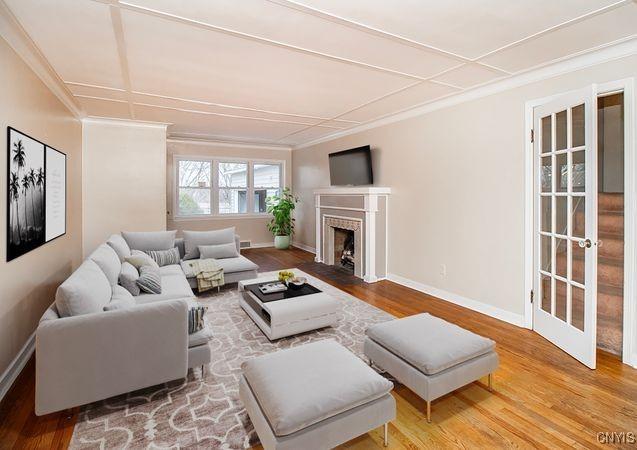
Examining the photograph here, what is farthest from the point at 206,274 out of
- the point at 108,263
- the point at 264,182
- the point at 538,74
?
the point at 264,182

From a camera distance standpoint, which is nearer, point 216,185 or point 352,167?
point 352,167

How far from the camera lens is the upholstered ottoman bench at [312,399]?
1475mm

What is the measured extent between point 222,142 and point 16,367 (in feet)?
18.7

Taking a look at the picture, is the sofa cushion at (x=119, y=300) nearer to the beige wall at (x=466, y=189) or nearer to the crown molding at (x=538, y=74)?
the beige wall at (x=466, y=189)

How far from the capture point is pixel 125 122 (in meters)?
5.32

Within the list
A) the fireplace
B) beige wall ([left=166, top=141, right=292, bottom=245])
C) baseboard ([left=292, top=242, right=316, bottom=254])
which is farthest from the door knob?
A: beige wall ([left=166, top=141, right=292, bottom=245])

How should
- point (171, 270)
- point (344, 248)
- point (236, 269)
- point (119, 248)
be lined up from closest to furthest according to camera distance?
point (119, 248) < point (171, 270) < point (236, 269) < point (344, 248)

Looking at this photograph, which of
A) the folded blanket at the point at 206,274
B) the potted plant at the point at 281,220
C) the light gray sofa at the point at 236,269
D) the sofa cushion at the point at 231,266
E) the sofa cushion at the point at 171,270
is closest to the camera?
the sofa cushion at the point at 171,270

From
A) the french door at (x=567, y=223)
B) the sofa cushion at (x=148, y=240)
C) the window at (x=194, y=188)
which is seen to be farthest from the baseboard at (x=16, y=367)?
A: the window at (x=194, y=188)

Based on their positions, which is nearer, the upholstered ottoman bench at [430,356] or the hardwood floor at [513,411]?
the hardwood floor at [513,411]

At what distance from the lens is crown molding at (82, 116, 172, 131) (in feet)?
16.8

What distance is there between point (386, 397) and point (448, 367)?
50 cm

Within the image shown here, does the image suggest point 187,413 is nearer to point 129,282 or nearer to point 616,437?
point 129,282

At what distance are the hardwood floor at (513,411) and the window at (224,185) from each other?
5.00 meters
